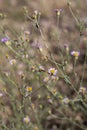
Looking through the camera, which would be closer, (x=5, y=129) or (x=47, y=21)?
(x=5, y=129)

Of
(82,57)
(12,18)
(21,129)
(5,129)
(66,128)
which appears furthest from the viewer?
(12,18)

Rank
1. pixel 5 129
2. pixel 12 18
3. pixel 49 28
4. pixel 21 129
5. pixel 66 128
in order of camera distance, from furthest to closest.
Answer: pixel 12 18 → pixel 49 28 → pixel 66 128 → pixel 21 129 → pixel 5 129

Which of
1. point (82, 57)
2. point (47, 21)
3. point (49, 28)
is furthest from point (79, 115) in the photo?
point (47, 21)

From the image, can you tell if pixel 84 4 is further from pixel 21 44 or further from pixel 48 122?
pixel 21 44

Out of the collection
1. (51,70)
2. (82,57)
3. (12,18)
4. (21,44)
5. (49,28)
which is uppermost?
(12,18)

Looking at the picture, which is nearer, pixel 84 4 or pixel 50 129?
pixel 50 129

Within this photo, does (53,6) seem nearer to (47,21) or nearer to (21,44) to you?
(47,21)

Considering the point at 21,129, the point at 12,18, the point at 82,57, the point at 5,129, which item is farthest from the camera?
the point at 12,18

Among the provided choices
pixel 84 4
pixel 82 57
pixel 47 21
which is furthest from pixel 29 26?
pixel 82 57

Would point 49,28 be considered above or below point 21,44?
above
